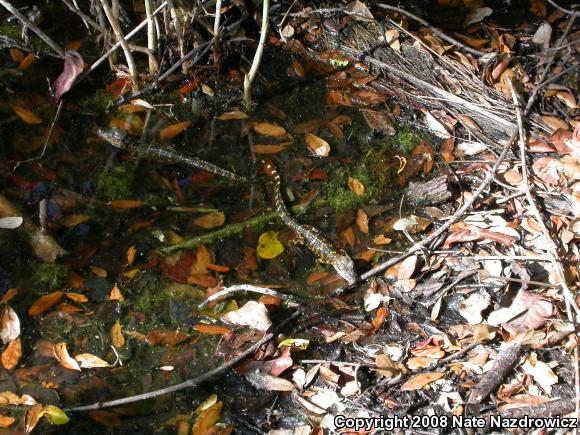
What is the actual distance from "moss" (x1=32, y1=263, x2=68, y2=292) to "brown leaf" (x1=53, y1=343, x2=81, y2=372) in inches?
18.3

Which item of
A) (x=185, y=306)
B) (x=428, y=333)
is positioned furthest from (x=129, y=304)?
(x=428, y=333)

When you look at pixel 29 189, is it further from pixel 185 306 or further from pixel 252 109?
pixel 252 109

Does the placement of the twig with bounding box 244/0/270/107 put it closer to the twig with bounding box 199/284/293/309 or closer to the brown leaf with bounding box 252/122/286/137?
the brown leaf with bounding box 252/122/286/137

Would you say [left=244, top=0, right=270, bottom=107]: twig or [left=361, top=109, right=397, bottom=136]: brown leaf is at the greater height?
[left=244, top=0, right=270, bottom=107]: twig

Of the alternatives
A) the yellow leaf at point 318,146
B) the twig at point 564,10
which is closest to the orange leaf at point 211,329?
the yellow leaf at point 318,146

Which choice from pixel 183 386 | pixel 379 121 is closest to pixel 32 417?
pixel 183 386

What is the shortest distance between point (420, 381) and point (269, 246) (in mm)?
1567

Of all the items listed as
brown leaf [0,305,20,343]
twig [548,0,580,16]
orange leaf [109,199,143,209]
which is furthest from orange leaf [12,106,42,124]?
twig [548,0,580,16]

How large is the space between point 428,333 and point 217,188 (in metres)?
2.09

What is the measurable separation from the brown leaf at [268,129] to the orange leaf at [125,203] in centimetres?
133

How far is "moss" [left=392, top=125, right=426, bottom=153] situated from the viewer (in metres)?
5.26

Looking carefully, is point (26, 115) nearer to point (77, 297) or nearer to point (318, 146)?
point (77, 297)

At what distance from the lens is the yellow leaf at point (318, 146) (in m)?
5.16

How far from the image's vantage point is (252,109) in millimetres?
5512
